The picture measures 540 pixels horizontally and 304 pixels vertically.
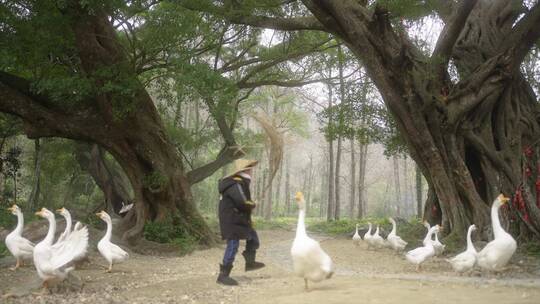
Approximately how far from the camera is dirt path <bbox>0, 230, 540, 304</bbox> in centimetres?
560

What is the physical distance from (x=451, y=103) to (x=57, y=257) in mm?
9088

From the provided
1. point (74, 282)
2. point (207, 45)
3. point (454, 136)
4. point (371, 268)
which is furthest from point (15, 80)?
point (454, 136)

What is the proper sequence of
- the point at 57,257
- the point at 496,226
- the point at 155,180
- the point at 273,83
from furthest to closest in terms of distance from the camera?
the point at 273,83 < the point at 155,180 < the point at 496,226 < the point at 57,257

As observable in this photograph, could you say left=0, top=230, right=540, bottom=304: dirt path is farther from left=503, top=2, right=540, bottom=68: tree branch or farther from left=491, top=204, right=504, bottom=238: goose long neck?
left=503, top=2, right=540, bottom=68: tree branch

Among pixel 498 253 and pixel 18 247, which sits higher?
pixel 498 253

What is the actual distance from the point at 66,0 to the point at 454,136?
28.8ft

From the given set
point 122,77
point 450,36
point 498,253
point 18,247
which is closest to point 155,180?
point 122,77

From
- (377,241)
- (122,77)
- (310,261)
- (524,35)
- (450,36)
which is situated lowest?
(310,261)

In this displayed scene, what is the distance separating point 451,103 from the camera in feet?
39.0

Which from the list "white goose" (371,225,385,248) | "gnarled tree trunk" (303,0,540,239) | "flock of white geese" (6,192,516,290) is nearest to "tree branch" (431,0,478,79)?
"gnarled tree trunk" (303,0,540,239)

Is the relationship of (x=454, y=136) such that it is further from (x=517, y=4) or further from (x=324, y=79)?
(x=324, y=79)

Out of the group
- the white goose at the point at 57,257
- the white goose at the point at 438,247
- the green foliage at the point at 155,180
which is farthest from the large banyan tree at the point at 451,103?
the white goose at the point at 57,257

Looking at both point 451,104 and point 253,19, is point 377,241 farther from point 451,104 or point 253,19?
point 253,19

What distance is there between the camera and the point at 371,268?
9.82 metres
